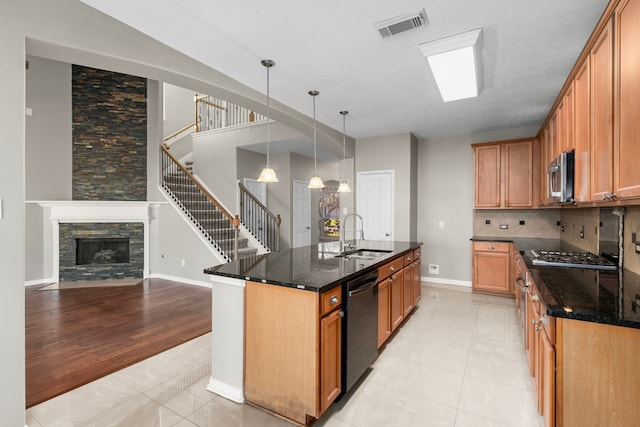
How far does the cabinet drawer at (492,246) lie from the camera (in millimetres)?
4781

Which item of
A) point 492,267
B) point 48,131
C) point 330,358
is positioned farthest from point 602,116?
point 48,131

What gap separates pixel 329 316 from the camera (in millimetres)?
2037

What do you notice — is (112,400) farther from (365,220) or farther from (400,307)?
(365,220)

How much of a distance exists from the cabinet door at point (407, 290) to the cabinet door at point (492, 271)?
5.69ft

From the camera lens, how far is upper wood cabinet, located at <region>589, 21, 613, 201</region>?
182 cm

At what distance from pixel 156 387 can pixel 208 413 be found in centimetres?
60

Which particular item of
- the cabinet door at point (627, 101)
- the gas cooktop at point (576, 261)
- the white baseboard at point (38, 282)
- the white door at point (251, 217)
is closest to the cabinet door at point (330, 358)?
the cabinet door at point (627, 101)

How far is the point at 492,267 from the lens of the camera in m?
4.87

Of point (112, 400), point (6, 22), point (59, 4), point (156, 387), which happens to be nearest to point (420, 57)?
point (59, 4)

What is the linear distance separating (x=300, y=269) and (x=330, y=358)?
0.69 m

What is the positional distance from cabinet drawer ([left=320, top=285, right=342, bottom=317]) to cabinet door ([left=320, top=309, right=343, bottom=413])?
4 centimetres

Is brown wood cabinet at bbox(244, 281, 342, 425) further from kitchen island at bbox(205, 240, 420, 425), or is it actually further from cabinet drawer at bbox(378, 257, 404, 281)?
cabinet drawer at bbox(378, 257, 404, 281)

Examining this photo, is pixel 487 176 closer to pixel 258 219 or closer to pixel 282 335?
pixel 282 335

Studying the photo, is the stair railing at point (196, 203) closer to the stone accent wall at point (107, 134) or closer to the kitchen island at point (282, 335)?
the stone accent wall at point (107, 134)
